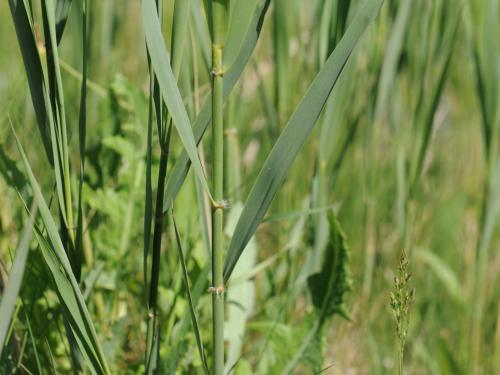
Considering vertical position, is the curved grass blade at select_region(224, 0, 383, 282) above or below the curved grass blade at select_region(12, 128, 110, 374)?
above

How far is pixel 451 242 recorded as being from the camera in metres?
1.86

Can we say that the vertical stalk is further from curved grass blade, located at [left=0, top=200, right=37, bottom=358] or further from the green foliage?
the green foliage

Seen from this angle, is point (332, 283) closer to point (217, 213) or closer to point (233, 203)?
point (233, 203)

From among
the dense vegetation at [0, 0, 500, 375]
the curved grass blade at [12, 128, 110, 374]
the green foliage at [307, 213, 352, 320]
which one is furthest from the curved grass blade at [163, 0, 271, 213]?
the green foliage at [307, 213, 352, 320]

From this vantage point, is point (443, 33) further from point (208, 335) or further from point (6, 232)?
point (6, 232)

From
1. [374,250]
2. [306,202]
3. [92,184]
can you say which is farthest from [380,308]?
[92,184]

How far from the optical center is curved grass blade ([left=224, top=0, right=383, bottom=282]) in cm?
69

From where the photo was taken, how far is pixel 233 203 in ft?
4.04

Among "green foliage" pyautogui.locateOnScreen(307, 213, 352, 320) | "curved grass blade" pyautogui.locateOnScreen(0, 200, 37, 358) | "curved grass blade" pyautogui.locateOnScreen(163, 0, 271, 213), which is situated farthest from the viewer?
"green foliage" pyautogui.locateOnScreen(307, 213, 352, 320)

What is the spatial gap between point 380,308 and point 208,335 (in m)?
0.49

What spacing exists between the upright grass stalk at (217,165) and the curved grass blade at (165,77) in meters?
0.02

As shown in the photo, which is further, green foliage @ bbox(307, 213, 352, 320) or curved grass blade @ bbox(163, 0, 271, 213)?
green foliage @ bbox(307, 213, 352, 320)

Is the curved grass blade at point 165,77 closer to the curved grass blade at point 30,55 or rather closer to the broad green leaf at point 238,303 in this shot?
the curved grass blade at point 30,55

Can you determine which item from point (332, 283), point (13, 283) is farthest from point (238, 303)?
point (13, 283)
